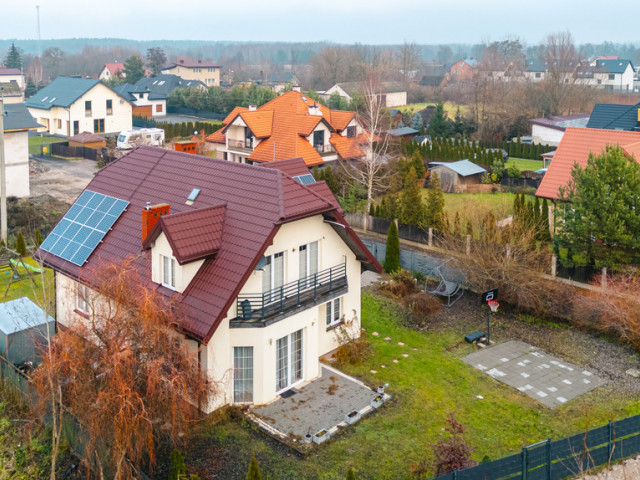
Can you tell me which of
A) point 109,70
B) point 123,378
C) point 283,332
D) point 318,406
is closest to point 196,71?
point 109,70

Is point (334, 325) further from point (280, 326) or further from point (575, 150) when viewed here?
point (575, 150)

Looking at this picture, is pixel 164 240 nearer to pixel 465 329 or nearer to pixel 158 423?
pixel 158 423

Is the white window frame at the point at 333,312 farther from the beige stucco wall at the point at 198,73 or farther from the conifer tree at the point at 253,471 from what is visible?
the beige stucco wall at the point at 198,73

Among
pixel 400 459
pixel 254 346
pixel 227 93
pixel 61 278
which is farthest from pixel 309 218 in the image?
pixel 227 93

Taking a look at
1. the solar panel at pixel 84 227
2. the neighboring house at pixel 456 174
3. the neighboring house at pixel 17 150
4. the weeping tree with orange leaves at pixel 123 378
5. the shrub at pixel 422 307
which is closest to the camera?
the weeping tree with orange leaves at pixel 123 378

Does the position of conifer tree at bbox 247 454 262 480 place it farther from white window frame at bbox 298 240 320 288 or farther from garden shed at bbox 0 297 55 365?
garden shed at bbox 0 297 55 365

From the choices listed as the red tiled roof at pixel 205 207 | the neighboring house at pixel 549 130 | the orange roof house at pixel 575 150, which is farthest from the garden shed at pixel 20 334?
the neighboring house at pixel 549 130

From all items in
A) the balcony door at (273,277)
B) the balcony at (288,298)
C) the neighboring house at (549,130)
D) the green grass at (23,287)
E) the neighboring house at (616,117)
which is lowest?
the green grass at (23,287)
